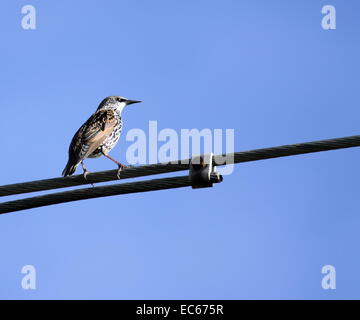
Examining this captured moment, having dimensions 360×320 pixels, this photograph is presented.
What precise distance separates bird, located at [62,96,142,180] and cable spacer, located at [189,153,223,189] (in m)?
3.59

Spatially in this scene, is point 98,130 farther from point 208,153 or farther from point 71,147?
Answer: point 208,153

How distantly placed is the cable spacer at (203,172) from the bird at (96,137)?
3587 mm

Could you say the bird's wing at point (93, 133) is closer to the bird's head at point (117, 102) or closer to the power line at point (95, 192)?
the bird's head at point (117, 102)

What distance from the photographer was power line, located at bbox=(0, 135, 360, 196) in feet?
21.9

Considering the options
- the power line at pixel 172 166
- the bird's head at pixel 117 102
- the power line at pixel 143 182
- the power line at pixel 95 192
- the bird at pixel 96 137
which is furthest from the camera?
the bird's head at pixel 117 102

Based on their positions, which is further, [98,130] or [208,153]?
[98,130]

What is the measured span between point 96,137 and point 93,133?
9cm

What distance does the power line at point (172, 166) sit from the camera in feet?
21.9

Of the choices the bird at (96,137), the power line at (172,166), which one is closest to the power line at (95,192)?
the power line at (172,166)

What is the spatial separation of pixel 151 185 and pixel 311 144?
1682mm

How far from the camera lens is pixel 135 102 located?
44.8 ft

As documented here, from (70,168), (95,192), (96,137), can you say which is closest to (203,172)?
(95,192)

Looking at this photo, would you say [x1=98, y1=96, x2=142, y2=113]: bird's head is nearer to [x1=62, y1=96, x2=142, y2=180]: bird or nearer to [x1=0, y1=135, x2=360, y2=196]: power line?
[x1=62, y1=96, x2=142, y2=180]: bird
